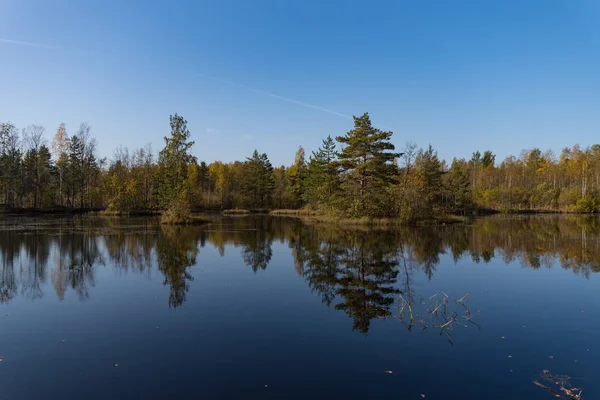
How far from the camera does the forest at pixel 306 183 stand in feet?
134

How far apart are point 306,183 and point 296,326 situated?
2118 inches

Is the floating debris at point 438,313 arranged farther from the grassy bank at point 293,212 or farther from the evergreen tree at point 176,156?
the grassy bank at point 293,212

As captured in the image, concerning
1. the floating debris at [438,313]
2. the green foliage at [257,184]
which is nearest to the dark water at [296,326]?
the floating debris at [438,313]

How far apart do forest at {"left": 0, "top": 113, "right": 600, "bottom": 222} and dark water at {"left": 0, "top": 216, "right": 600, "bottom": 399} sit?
22.4 meters

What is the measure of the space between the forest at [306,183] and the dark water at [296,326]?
73.4 feet

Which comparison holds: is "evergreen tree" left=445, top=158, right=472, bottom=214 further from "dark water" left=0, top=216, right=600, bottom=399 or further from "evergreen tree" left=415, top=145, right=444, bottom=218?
"dark water" left=0, top=216, right=600, bottom=399

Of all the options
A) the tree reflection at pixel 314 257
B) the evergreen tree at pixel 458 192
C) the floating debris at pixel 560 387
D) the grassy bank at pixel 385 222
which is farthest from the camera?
the evergreen tree at pixel 458 192

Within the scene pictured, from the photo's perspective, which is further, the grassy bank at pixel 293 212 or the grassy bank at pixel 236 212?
the grassy bank at pixel 236 212

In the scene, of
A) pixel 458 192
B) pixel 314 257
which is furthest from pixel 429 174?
pixel 314 257

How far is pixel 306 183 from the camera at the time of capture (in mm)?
62719

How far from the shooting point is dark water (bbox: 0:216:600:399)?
6406 millimetres

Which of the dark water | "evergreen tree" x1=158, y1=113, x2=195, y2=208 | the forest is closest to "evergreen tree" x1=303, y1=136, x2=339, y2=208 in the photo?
the forest

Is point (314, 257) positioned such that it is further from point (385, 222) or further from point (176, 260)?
point (385, 222)

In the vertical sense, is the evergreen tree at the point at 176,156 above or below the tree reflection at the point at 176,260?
above
